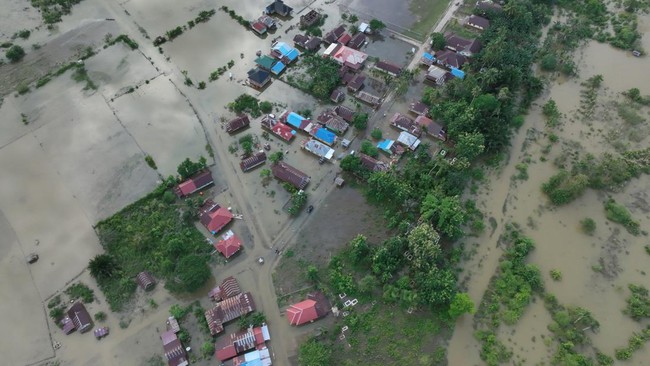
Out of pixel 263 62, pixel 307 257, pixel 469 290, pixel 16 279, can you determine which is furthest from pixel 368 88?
pixel 16 279

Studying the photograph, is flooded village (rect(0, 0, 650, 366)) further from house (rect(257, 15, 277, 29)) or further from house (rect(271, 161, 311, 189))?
house (rect(257, 15, 277, 29))

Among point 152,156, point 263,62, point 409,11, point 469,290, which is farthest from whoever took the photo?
point 409,11

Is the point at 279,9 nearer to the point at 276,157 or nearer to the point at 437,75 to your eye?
the point at 437,75

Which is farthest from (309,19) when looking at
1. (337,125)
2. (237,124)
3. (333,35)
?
(237,124)

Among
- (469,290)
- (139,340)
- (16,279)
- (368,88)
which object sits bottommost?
(469,290)

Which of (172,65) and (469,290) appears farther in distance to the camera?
(172,65)

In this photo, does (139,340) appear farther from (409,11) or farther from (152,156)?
(409,11)

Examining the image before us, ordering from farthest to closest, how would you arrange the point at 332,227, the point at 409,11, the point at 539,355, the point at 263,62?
the point at 409,11
the point at 263,62
the point at 332,227
the point at 539,355
